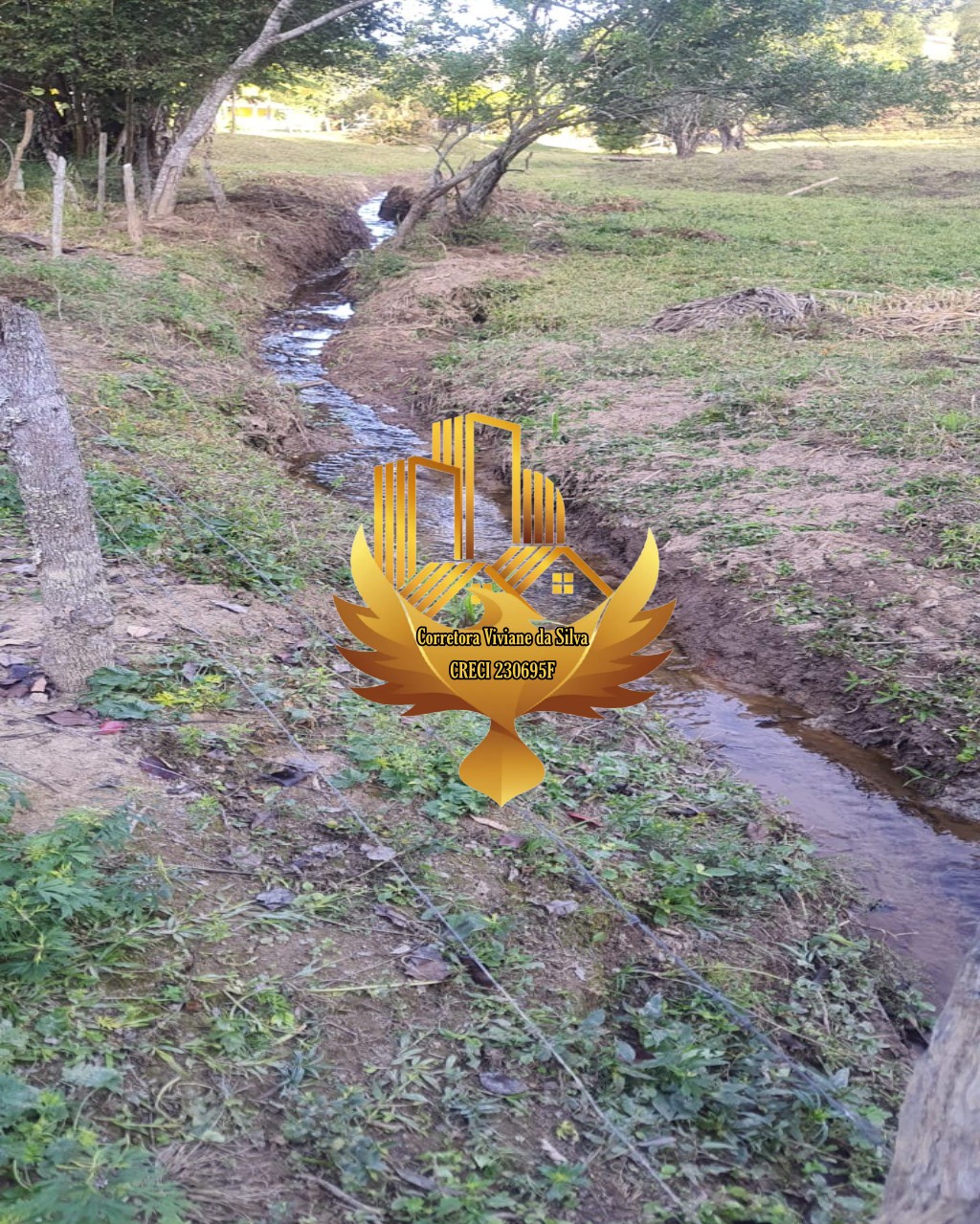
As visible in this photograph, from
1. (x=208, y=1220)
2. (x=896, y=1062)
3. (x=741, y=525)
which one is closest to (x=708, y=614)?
(x=741, y=525)

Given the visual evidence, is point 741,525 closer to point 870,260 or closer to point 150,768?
point 150,768

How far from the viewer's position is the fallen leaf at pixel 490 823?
12.9ft

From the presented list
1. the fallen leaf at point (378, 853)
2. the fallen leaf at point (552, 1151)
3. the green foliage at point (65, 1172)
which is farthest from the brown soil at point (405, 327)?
the green foliage at point (65, 1172)

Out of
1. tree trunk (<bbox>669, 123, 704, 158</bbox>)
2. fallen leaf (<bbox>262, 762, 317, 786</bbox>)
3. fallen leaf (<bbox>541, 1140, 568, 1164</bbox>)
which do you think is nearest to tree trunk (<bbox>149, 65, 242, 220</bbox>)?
fallen leaf (<bbox>262, 762, 317, 786</bbox>)

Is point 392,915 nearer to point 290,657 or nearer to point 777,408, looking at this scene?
point 290,657

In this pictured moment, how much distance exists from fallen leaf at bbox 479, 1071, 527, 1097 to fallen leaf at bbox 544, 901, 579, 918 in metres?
0.79

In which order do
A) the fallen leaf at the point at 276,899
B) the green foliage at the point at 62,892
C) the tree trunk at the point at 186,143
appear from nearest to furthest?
1. the green foliage at the point at 62,892
2. the fallen leaf at the point at 276,899
3. the tree trunk at the point at 186,143

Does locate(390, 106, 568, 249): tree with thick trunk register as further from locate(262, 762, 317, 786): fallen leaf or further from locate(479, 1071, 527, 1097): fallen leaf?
locate(479, 1071, 527, 1097): fallen leaf

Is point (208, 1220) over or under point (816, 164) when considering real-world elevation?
under

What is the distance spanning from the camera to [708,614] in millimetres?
6320

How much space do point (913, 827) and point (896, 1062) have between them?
1571 mm

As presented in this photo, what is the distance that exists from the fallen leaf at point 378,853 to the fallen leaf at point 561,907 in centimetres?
57

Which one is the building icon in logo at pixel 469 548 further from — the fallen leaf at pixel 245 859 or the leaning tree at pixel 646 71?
the leaning tree at pixel 646 71

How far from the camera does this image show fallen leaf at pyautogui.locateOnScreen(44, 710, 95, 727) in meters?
3.87
